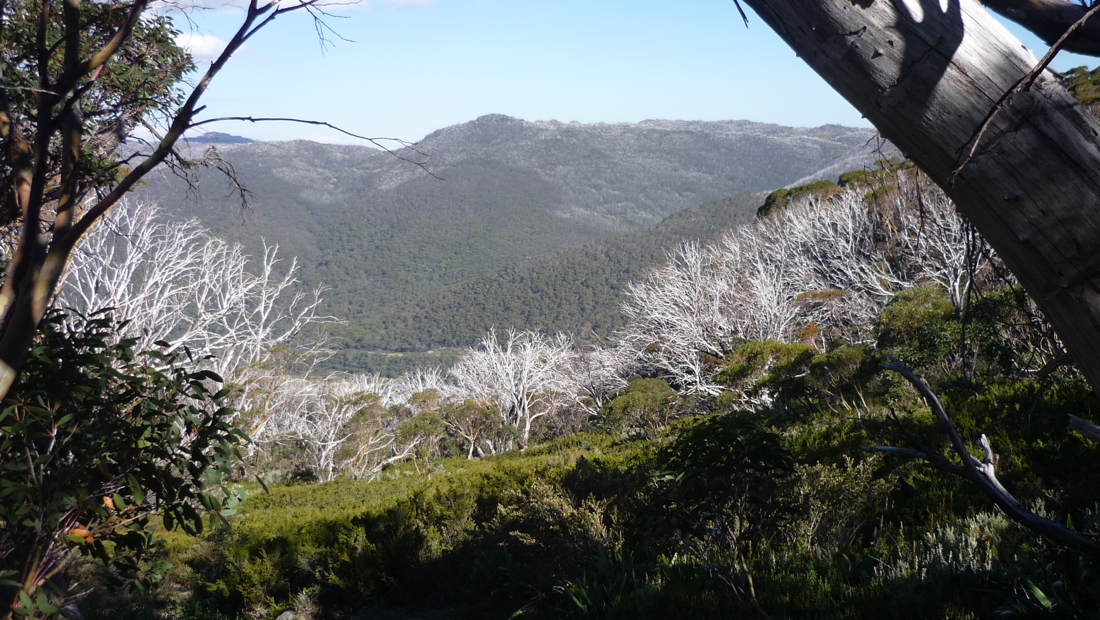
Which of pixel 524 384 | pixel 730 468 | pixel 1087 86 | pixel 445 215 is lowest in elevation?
pixel 524 384

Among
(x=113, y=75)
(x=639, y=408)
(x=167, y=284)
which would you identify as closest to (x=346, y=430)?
(x=167, y=284)

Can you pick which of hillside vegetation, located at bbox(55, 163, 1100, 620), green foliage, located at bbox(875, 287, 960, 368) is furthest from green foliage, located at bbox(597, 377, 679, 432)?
green foliage, located at bbox(875, 287, 960, 368)

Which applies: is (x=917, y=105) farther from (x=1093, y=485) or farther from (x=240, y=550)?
(x=240, y=550)

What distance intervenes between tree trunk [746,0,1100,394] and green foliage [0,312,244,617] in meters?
2.31

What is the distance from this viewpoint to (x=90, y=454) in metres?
2.38

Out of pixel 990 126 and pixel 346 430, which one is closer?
pixel 990 126

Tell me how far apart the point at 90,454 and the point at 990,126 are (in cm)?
289

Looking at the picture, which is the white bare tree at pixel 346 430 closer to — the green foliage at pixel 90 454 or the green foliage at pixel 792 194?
the green foliage at pixel 90 454

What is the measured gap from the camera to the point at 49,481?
7.50ft

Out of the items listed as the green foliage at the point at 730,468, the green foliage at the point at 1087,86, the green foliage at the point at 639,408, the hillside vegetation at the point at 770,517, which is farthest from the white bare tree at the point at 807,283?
the green foliage at the point at 730,468

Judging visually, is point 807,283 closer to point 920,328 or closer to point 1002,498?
point 920,328

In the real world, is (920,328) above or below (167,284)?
below

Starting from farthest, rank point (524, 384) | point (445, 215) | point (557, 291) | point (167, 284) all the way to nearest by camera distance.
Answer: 1. point (445, 215)
2. point (557, 291)
3. point (524, 384)
4. point (167, 284)

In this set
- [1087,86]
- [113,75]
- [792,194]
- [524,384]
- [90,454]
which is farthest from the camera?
[792,194]
